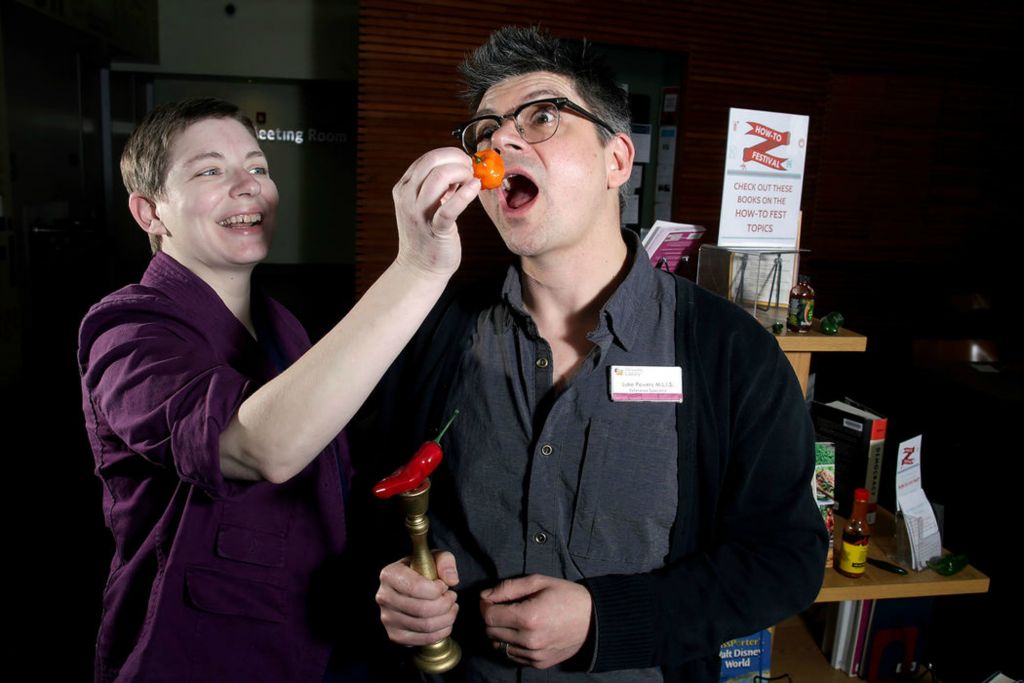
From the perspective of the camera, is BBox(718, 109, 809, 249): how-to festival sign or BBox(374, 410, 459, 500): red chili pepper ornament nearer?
BBox(374, 410, 459, 500): red chili pepper ornament

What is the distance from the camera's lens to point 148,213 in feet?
5.35

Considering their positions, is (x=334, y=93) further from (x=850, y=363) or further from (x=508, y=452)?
(x=508, y=452)

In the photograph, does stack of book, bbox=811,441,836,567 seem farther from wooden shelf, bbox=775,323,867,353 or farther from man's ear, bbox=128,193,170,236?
man's ear, bbox=128,193,170,236

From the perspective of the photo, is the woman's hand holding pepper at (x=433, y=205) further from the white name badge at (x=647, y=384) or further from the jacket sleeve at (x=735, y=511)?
the jacket sleeve at (x=735, y=511)

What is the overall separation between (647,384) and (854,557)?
46.0 inches

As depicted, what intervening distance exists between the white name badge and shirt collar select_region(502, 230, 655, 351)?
0.23 ft

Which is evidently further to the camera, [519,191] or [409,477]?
[519,191]

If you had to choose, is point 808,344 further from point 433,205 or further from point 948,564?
point 433,205

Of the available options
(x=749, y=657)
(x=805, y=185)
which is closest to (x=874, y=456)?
(x=749, y=657)

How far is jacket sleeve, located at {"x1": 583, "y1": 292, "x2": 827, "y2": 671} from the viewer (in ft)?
4.51

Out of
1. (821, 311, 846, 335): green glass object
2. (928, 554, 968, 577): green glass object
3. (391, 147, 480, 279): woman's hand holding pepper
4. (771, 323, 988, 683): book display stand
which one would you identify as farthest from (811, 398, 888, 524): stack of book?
(391, 147, 480, 279): woman's hand holding pepper

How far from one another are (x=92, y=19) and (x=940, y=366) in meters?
8.37

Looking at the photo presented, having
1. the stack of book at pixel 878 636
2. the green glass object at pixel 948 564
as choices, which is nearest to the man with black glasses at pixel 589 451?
the green glass object at pixel 948 564

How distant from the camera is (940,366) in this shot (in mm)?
A: 4840
